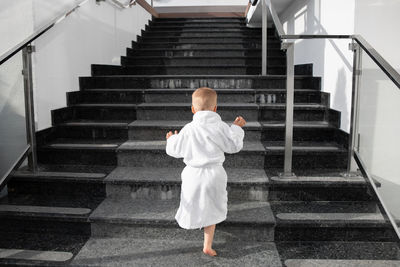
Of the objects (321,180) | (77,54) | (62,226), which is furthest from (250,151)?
(77,54)

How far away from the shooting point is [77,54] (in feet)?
12.3

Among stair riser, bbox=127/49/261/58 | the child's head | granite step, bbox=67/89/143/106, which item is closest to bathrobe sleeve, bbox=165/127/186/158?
the child's head

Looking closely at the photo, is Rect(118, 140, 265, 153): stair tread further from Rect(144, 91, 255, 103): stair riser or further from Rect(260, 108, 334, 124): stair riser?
Rect(144, 91, 255, 103): stair riser

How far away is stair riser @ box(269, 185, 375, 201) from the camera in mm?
2498

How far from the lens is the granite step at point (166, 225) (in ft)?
7.34

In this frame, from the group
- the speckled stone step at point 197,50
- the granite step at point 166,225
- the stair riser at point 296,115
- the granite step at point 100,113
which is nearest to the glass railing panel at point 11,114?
the granite step at point 100,113

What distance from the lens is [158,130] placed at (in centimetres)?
311

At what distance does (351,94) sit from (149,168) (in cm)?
160

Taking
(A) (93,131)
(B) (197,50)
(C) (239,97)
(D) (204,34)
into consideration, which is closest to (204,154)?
(A) (93,131)

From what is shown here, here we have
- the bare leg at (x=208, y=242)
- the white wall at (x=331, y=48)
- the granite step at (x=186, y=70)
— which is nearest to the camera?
the bare leg at (x=208, y=242)

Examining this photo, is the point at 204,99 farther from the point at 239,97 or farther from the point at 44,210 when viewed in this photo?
the point at 239,97

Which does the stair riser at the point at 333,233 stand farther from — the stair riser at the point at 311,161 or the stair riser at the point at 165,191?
the stair riser at the point at 311,161

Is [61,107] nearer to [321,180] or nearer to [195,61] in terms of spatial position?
[195,61]

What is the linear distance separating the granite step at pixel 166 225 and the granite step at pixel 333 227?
9 cm
